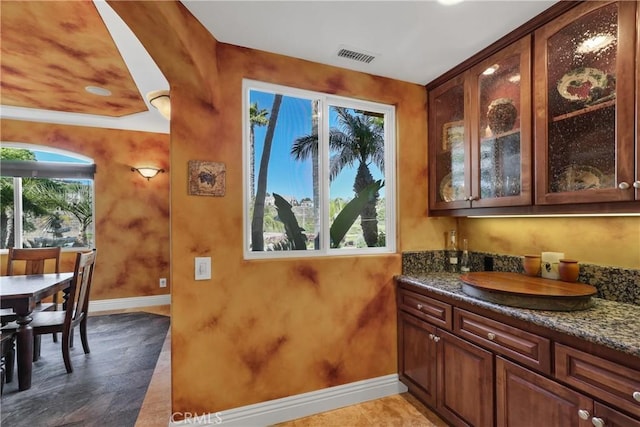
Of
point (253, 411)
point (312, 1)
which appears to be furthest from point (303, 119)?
point (253, 411)

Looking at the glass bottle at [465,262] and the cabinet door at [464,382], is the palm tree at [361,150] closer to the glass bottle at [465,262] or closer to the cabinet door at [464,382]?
the glass bottle at [465,262]

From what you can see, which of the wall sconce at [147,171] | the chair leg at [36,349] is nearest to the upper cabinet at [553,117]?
the chair leg at [36,349]

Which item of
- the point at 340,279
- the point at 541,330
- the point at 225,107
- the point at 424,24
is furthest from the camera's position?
the point at 340,279

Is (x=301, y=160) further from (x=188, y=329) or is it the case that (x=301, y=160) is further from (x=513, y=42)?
(x=513, y=42)

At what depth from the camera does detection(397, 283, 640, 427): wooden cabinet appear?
3.51 ft

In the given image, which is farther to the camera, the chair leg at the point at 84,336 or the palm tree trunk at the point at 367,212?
the chair leg at the point at 84,336

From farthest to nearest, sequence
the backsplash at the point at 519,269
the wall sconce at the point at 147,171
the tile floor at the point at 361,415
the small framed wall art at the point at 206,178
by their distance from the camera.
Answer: the wall sconce at the point at 147,171, the tile floor at the point at 361,415, the small framed wall art at the point at 206,178, the backsplash at the point at 519,269

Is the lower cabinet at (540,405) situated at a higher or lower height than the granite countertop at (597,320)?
lower

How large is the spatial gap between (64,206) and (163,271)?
5.41 feet

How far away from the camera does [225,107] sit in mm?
1858

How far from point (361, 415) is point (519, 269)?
58.0 inches

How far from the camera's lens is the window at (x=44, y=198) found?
4.05 metres

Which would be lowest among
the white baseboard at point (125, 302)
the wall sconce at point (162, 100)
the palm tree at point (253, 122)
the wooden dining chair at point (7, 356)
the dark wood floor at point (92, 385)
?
the dark wood floor at point (92, 385)

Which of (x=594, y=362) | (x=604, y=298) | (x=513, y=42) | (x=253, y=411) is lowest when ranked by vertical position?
(x=253, y=411)
